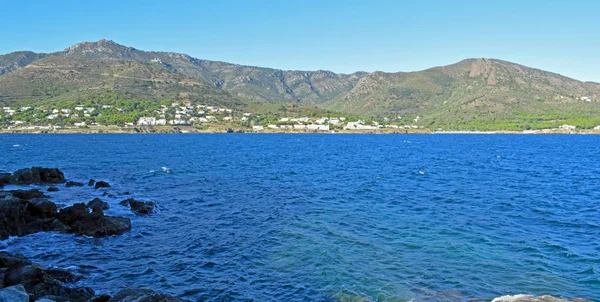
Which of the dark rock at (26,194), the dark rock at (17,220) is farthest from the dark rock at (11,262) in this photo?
the dark rock at (26,194)

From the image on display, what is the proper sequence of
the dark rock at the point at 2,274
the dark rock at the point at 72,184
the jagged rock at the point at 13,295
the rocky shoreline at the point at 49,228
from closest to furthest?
the jagged rock at the point at 13,295
the rocky shoreline at the point at 49,228
the dark rock at the point at 2,274
the dark rock at the point at 72,184

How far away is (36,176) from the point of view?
45.9m

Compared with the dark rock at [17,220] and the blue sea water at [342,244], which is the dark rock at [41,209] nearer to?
the dark rock at [17,220]

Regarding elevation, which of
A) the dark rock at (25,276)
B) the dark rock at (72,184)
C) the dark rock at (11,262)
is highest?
the dark rock at (25,276)

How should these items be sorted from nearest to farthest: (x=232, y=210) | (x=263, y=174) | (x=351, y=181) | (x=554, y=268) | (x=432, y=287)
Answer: (x=432, y=287) < (x=554, y=268) < (x=232, y=210) < (x=351, y=181) < (x=263, y=174)

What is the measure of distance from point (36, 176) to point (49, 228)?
81.1 feet

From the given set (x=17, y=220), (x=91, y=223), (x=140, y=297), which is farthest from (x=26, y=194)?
(x=140, y=297)

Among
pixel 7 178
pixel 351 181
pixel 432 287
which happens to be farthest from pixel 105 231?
pixel 351 181

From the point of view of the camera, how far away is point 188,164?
6875 centimetres

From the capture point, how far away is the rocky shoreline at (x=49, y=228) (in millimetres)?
13531

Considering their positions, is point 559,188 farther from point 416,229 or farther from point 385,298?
point 385,298

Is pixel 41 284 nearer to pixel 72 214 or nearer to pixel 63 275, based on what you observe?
pixel 63 275

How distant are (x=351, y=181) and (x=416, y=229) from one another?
2457 centimetres

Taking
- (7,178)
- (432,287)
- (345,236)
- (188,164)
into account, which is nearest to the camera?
(432,287)
